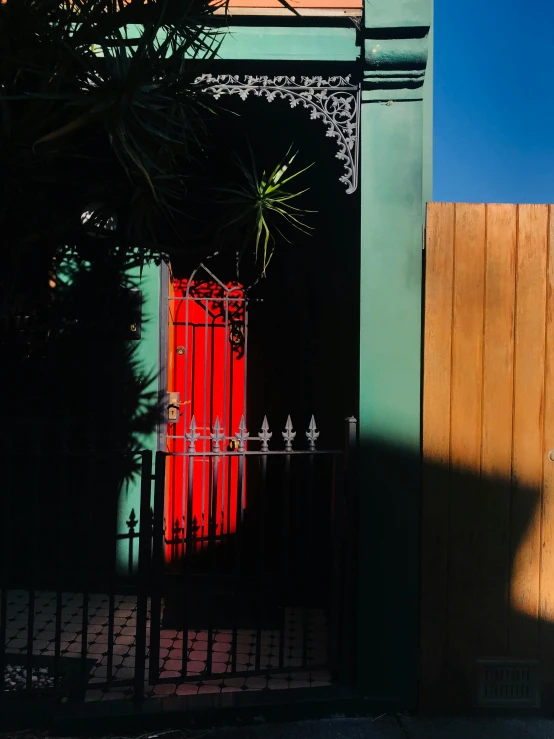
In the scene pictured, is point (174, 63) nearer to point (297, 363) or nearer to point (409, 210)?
point (409, 210)

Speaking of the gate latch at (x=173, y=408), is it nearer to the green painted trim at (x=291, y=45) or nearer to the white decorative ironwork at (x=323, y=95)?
the white decorative ironwork at (x=323, y=95)

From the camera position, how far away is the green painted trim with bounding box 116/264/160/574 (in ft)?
15.0

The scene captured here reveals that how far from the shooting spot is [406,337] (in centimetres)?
337

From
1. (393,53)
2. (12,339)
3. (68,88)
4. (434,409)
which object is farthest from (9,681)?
(393,53)

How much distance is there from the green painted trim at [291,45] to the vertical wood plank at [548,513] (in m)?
1.47

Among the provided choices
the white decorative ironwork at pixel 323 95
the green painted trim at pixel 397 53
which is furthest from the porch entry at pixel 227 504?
the green painted trim at pixel 397 53

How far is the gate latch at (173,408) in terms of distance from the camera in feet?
15.5

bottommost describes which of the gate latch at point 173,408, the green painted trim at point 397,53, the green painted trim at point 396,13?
the gate latch at point 173,408

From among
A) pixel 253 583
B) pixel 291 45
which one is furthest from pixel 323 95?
pixel 253 583

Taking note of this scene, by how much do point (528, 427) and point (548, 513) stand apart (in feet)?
1.57

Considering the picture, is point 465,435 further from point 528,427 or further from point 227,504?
point 227,504

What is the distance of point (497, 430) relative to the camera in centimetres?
333

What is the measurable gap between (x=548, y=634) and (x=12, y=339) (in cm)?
410

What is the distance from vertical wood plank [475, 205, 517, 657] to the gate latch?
237 centimetres
